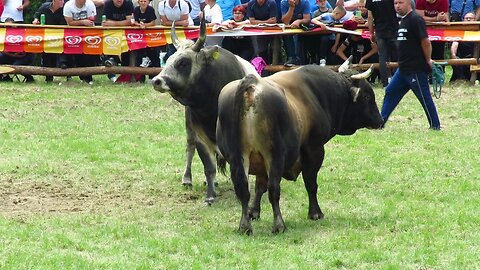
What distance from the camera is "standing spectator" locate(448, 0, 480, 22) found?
21584mm

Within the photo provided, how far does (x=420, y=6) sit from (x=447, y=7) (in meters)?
0.52

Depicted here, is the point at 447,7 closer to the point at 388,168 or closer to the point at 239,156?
the point at 388,168

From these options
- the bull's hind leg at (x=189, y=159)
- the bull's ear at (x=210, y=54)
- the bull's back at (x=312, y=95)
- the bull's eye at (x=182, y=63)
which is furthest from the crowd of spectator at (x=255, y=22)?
the bull's back at (x=312, y=95)

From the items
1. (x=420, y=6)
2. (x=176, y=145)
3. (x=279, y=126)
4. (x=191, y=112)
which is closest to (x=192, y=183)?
(x=191, y=112)

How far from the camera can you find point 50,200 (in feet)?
35.7

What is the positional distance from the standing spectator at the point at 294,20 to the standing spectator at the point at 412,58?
564 centimetres

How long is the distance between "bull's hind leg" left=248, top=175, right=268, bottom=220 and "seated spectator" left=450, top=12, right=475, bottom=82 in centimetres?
1175

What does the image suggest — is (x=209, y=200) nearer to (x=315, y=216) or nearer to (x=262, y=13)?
(x=315, y=216)

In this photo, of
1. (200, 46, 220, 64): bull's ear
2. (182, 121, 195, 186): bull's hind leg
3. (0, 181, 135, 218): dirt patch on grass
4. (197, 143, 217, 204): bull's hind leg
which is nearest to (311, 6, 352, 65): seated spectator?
(182, 121, 195, 186): bull's hind leg

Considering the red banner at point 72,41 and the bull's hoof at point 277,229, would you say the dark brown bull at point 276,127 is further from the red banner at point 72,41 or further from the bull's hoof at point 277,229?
the red banner at point 72,41

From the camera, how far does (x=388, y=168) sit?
492 inches

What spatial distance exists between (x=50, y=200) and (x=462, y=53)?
12.6 m

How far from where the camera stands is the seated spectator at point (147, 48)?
68.6ft

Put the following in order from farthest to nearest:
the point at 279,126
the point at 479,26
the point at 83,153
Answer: the point at 479,26 < the point at 83,153 < the point at 279,126
